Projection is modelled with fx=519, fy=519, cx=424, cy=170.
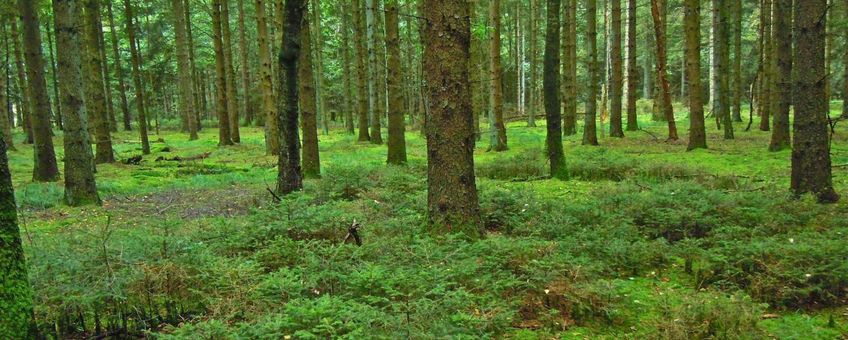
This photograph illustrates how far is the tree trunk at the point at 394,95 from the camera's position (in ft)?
45.4

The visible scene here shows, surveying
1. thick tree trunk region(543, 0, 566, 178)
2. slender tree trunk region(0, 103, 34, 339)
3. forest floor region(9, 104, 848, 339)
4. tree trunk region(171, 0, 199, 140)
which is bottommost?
forest floor region(9, 104, 848, 339)

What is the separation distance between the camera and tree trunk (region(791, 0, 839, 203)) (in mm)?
7145

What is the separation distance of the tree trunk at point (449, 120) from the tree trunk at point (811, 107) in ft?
16.2

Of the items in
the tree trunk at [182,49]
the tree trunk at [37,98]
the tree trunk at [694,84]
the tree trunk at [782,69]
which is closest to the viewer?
the tree trunk at [782,69]

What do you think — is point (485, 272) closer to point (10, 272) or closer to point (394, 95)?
point (10, 272)

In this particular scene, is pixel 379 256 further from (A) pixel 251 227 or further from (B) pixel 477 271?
(A) pixel 251 227

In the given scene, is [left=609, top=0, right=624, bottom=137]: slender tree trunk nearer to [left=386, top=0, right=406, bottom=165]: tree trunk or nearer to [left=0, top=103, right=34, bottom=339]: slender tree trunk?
[left=386, top=0, right=406, bottom=165]: tree trunk

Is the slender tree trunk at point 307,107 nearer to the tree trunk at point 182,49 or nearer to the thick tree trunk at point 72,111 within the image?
the thick tree trunk at point 72,111

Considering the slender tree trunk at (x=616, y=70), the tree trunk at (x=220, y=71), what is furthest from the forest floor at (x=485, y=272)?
the tree trunk at (x=220, y=71)

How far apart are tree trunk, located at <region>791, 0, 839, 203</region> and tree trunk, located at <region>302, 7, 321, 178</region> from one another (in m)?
8.84

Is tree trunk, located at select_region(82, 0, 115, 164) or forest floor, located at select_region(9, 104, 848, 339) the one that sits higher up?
tree trunk, located at select_region(82, 0, 115, 164)

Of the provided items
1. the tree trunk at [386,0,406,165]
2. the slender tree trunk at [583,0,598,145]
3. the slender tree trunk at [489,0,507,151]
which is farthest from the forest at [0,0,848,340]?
the slender tree trunk at [489,0,507,151]

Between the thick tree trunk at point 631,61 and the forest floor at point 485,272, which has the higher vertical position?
the thick tree trunk at point 631,61

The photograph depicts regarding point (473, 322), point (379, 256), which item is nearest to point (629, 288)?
point (473, 322)
